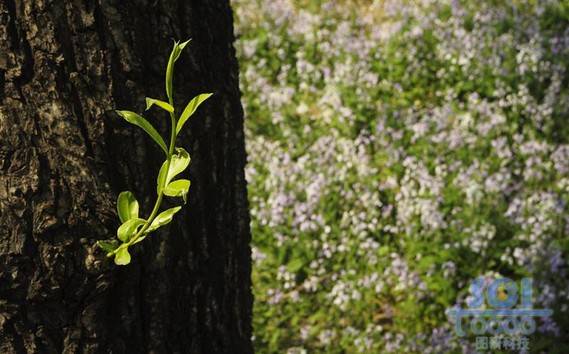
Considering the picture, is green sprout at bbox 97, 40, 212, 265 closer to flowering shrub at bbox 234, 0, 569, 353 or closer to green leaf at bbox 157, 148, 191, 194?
green leaf at bbox 157, 148, 191, 194

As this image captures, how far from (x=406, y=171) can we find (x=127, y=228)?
376 centimetres

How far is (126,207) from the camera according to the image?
4.42 feet

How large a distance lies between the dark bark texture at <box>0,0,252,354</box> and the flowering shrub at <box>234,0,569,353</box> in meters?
2.88

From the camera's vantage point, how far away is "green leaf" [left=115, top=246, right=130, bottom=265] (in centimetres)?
132

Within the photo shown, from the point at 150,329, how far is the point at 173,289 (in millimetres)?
102

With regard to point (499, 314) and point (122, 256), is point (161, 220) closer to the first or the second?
point (122, 256)

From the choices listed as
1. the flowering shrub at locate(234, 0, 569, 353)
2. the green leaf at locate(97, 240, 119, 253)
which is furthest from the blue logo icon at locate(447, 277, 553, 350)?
the green leaf at locate(97, 240, 119, 253)

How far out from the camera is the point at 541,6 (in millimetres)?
5941

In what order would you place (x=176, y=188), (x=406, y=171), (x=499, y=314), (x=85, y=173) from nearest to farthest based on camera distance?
(x=176, y=188) → (x=85, y=173) → (x=499, y=314) → (x=406, y=171)

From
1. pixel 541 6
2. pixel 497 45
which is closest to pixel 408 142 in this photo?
pixel 497 45

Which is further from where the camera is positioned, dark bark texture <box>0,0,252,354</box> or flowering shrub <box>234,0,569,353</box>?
flowering shrub <box>234,0,569,353</box>

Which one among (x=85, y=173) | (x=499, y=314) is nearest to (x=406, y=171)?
Answer: (x=499, y=314)

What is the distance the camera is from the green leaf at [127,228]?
132cm

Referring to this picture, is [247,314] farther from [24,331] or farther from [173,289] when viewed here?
[24,331]
